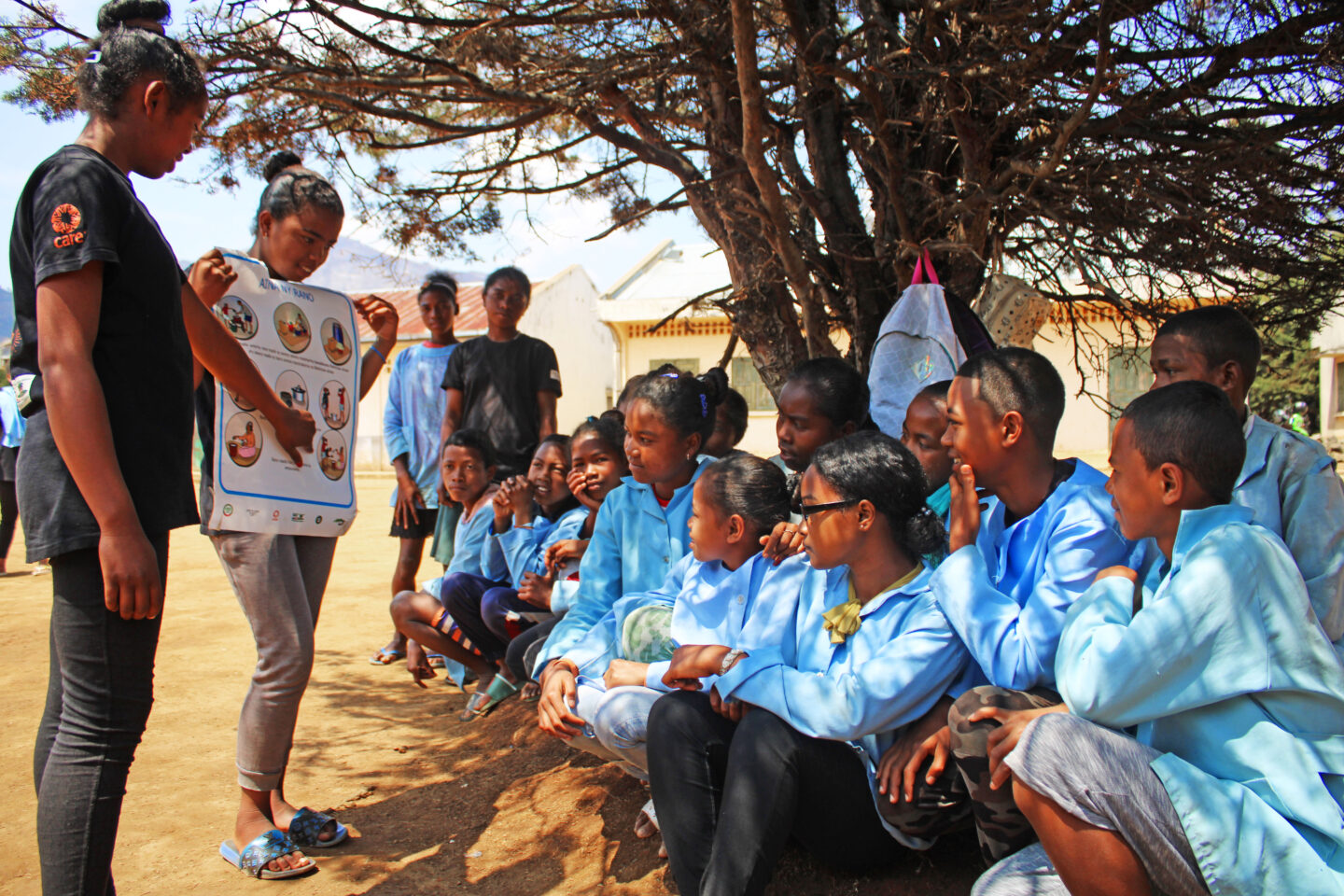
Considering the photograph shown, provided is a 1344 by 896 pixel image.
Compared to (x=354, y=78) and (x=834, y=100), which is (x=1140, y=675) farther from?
(x=354, y=78)

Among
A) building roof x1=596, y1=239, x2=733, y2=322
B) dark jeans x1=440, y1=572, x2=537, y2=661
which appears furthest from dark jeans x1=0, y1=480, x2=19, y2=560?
building roof x1=596, y1=239, x2=733, y2=322

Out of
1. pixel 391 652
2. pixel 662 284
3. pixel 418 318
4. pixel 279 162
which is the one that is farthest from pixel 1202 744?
pixel 418 318

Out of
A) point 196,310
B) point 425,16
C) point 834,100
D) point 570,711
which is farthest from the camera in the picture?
point 834,100

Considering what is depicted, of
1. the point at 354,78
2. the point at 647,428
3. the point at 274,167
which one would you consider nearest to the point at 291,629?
the point at 647,428

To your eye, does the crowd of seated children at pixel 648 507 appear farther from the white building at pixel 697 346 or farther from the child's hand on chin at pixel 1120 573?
the white building at pixel 697 346

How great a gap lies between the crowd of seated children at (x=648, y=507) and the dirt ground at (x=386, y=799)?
1.99 ft

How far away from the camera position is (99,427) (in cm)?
182

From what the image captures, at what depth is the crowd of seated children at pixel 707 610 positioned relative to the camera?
2.40 meters

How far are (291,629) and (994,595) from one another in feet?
6.38

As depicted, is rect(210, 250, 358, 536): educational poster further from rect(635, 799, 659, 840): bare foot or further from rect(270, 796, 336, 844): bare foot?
rect(635, 799, 659, 840): bare foot

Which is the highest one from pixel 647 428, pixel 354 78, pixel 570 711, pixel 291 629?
pixel 354 78

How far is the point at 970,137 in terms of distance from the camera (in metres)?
3.44

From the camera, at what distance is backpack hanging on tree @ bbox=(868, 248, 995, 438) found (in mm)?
3459

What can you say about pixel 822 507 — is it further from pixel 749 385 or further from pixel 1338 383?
pixel 1338 383
